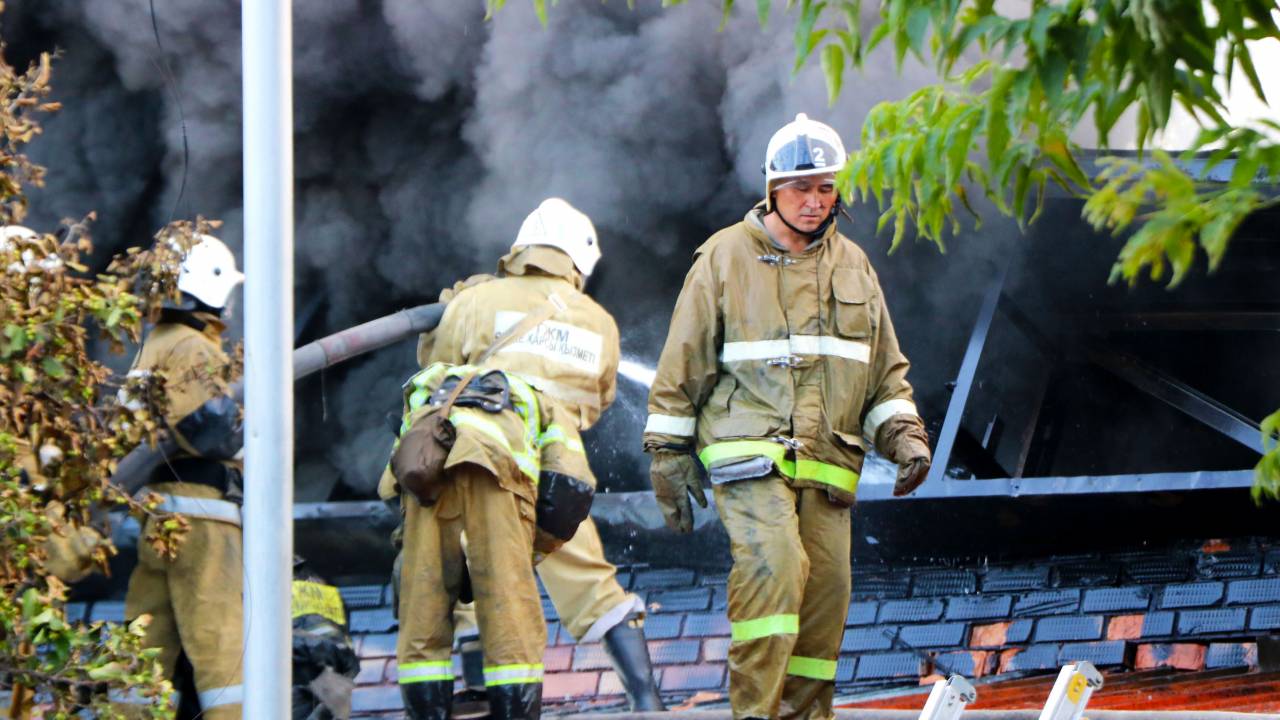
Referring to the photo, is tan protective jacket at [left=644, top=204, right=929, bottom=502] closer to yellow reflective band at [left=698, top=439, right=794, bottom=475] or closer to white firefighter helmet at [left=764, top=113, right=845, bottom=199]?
yellow reflective band at [left=698, top=439, right=794, bottom=475]

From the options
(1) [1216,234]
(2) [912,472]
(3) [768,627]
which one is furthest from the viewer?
(2) [912,472]

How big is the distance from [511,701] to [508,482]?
0.61m

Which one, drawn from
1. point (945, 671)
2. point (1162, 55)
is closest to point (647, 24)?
point (945, 671)

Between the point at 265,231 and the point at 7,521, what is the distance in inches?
31.3

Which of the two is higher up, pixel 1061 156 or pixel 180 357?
pixel 180 357

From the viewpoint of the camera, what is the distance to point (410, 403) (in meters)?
4.90

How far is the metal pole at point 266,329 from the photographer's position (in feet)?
10.8

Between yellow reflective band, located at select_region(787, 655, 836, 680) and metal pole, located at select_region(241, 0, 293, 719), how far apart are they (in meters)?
1.60

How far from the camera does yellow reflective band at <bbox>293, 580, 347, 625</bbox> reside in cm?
494

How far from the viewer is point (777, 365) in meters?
4.48

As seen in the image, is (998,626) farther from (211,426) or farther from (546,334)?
(211,426)

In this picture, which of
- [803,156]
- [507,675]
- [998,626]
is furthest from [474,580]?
[998,626]

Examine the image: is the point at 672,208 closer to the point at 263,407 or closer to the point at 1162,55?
the point at 263,407

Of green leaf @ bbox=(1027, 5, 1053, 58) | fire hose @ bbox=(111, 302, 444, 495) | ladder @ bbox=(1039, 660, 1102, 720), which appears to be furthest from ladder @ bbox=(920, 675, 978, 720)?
fire hose @ bbox=(111, 302, 444, 495)
